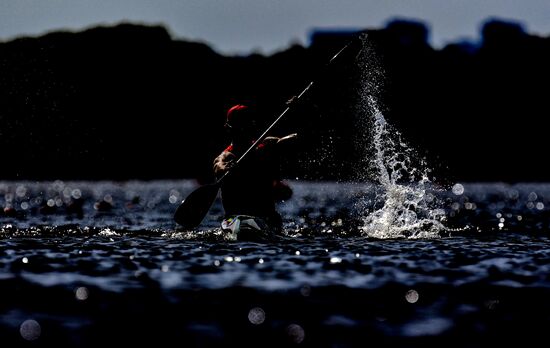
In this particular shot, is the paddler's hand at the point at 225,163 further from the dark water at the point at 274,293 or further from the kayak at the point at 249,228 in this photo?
the dark water at the point at 274,293

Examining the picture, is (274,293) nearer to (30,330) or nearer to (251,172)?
(30,330)

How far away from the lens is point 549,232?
21703 mm

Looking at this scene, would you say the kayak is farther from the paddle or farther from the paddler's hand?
the paddler's hand

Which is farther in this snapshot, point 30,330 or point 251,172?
point 251,172

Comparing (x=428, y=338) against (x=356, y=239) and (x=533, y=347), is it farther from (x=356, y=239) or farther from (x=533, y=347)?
(x=356, y=239)

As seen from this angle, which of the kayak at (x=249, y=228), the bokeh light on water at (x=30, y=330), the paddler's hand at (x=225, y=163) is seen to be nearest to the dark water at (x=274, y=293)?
the bokeh light on water at (x=30, y=330)

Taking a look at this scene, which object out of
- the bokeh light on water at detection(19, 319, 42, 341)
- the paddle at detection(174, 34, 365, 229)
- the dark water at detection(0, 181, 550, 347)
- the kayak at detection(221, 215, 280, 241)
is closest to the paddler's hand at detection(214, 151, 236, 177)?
the paddle at detection(174, 34, 365, 229)

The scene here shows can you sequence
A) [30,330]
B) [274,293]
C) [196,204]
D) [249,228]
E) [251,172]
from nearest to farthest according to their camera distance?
[30,330] → [274,293] → [251,172] → [249,228] → [196,204]

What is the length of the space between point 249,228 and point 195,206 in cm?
188

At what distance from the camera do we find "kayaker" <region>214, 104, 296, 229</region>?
1540cm

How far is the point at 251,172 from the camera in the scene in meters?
15.5

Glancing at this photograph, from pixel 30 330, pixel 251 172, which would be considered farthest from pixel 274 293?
pixel 251 172

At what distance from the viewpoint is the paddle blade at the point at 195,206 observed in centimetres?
1656

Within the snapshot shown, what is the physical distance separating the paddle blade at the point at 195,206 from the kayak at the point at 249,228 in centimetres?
93
